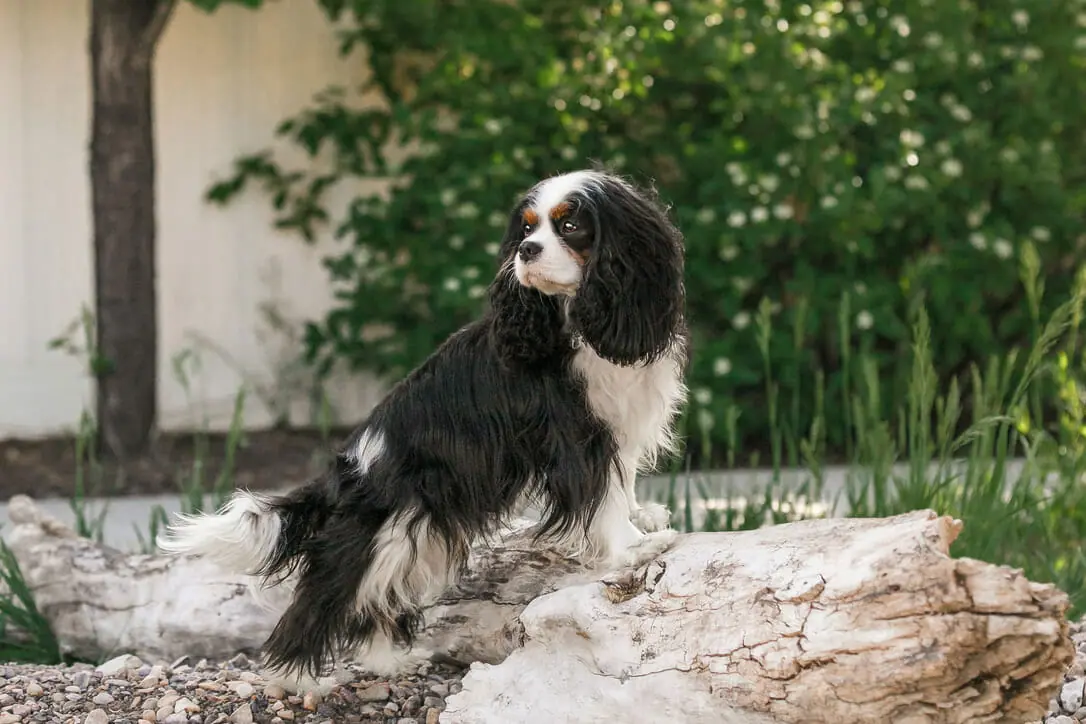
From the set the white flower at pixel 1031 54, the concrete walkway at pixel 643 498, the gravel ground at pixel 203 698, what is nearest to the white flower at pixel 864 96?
the white flower at pixel 1031 54

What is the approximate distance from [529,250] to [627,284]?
235mm

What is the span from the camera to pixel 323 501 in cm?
290

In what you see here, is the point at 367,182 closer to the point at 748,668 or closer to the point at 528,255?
the point at 528,255

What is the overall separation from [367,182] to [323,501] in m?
4.08

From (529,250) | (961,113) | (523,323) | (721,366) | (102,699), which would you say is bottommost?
(102,699)

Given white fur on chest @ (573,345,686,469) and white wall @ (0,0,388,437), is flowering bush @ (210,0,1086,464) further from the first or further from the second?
white fur on chest @ (573,345,686,469)

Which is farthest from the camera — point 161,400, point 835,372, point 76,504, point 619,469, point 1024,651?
point 161,400

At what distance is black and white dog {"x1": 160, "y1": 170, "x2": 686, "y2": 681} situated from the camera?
9.04 feet

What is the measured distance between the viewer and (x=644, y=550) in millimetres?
2803

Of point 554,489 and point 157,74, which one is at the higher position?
point 157,74

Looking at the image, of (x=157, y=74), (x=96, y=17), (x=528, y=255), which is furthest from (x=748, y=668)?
(x=157, y=74)

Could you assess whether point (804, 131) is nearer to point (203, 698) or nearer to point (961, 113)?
point (961, 113)

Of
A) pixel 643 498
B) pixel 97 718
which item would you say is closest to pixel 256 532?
pixel 97 718

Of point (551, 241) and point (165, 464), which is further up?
point (551, 241)
